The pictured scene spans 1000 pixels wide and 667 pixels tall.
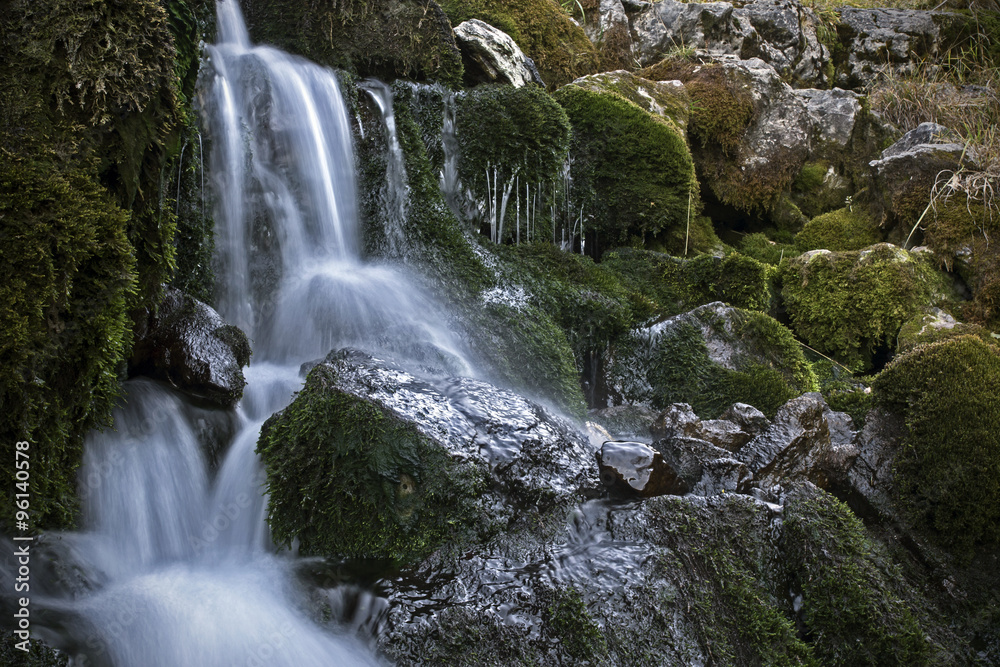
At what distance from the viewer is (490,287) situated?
19.3ft

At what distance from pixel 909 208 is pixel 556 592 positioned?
25.7ft

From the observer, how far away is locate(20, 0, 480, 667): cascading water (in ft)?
8.71

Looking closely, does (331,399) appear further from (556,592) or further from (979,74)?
(979,74)

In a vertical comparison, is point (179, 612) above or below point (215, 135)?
below

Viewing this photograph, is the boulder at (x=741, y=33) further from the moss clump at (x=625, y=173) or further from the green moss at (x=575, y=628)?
the green moss at (x=575, y=628)

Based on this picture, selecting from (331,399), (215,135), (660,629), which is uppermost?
(215,135)

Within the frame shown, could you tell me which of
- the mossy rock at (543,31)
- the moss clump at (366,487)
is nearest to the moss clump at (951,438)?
the moss clump at (366,487)

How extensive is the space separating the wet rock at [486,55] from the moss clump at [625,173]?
72 centimetres

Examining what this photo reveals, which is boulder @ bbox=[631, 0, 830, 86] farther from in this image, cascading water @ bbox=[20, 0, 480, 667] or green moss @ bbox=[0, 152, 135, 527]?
green moss @ bbox=[0, 152, 135, 527]

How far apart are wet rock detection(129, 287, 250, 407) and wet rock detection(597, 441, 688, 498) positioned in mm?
2320

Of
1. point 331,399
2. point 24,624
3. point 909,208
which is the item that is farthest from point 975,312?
point 24,624

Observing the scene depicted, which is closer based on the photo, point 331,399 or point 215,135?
point 331,399

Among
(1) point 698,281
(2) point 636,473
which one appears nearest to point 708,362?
(1) point 698,281

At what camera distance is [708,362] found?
5.73 metres
